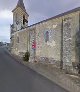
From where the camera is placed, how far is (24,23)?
55906 millimetres

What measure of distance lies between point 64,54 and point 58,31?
2952 mm

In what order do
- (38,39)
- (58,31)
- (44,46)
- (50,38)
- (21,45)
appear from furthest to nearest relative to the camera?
(21,45)
(38,39)
(44,46)
(50,38)
(58,31)

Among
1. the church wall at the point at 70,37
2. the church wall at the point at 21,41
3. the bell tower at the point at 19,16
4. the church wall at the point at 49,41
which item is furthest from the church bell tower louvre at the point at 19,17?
the church wall at the point at 70,37

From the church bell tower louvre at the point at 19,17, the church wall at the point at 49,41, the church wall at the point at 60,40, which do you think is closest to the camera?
the church wall at the point at 60,40

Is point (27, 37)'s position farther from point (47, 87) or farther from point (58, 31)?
point (47, 87)

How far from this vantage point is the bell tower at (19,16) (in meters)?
53.8

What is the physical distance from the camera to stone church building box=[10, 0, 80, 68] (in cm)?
2367

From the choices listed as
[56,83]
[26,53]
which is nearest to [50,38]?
[26,53]

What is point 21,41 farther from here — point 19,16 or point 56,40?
point 56,40

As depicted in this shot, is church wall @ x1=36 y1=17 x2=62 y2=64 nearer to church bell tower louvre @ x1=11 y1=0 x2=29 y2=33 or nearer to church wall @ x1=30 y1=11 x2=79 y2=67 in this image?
church wall @ x1=30 y1=11 x2=79 y2=67

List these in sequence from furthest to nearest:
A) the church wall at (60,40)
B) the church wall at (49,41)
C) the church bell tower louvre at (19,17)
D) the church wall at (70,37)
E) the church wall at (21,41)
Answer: the church bell tower louvre at (19,17)
the church wall at (21,41)
the church wall at (49,41)
the church wall at (60,40)
the church wall at (70,37)

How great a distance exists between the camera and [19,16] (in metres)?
54.3

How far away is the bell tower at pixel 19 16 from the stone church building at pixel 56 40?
12597mm

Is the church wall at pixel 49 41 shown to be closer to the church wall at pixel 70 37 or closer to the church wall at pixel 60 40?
the church wall at pixel 60 40
